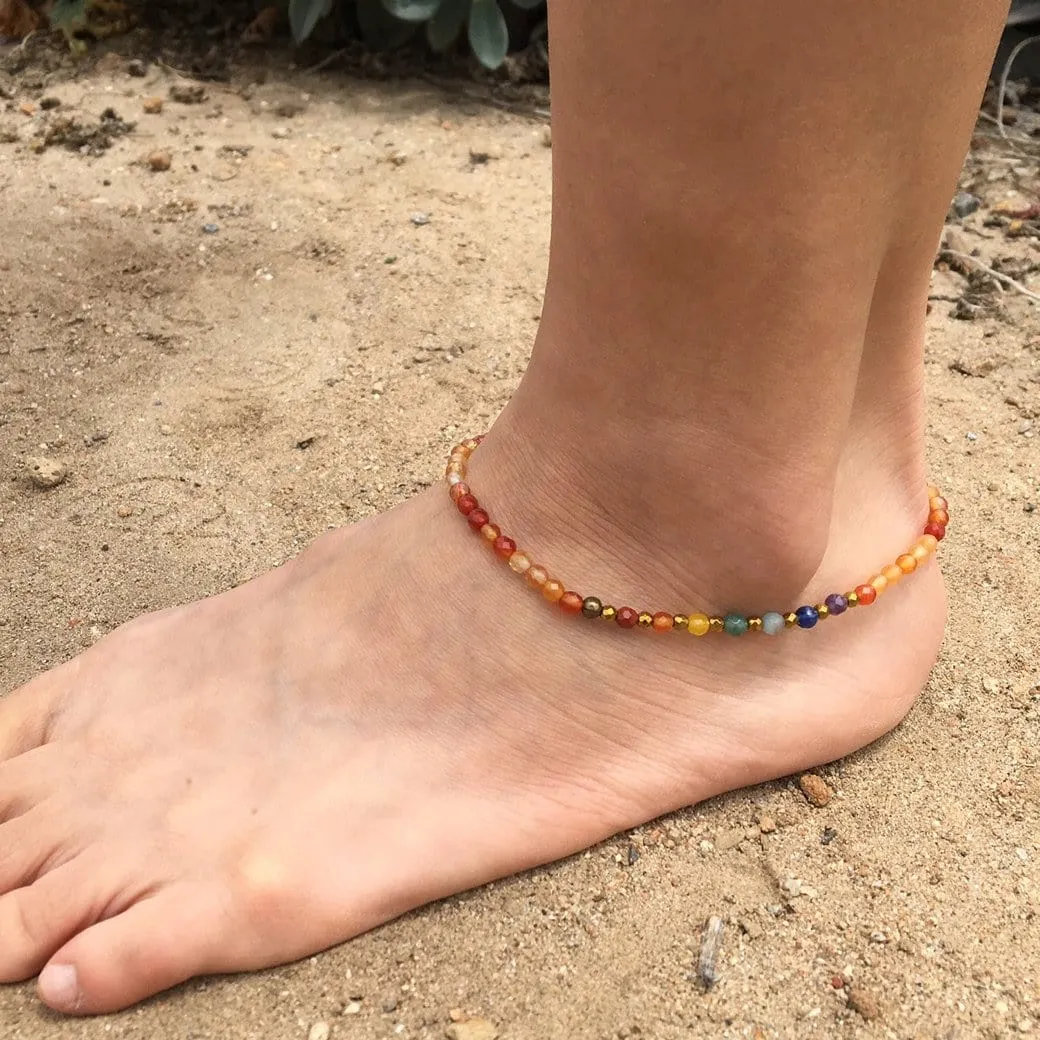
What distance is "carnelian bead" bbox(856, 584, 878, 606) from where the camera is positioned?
880 mm

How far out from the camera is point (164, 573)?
1.12m

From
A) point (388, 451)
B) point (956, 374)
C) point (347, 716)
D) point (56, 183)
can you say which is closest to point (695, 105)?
point (347, 716)

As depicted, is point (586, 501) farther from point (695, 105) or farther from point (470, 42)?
point (470, 42)

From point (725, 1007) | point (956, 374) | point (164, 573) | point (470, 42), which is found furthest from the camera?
point (470, 42)

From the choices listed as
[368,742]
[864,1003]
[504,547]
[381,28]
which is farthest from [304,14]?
[864,1003]

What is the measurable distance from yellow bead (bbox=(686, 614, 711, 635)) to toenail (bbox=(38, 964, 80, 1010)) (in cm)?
51

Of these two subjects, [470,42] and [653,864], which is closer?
[653,864]

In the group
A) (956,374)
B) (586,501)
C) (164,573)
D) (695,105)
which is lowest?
(164,573)

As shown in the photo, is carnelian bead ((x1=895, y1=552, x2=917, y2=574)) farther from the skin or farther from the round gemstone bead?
the round gemstone bead

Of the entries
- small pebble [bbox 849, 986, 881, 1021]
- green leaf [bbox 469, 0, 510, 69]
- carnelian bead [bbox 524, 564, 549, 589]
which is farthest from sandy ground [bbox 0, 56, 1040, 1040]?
carnelian bead [bbox 524, 564, 549, 589]

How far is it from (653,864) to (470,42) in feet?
6.11

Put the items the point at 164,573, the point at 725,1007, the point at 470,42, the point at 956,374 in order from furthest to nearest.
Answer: the point at 470,42
the point at 956,374
the point at 164,573
the point at 725,1007

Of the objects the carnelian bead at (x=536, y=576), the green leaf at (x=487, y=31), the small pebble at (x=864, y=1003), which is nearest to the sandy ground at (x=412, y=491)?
the small pebble at (x=864, y=1003)

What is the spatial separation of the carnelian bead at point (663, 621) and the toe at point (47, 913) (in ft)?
1.49
